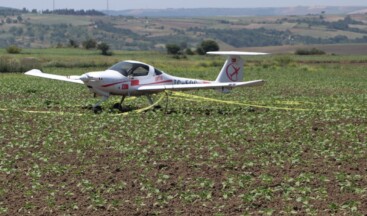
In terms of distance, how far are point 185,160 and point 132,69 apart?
10.1 metres

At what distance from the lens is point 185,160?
15.3m

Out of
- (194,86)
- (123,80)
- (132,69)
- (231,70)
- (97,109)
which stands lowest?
(97,109)

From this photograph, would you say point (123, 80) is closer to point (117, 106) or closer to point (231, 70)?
point (117, 106)

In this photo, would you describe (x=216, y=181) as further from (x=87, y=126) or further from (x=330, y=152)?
(x=87, y=126)

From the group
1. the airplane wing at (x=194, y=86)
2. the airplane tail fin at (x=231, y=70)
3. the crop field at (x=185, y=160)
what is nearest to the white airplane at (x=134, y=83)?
the airplane wing at (x=194, y=86)

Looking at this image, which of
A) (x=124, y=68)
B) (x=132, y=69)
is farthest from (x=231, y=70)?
(x=124, y=68)

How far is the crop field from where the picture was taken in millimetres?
11766

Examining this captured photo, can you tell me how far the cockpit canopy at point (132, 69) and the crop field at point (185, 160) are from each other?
1.27 metres

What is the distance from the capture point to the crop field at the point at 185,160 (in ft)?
38.6

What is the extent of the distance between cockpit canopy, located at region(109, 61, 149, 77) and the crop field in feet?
4.16

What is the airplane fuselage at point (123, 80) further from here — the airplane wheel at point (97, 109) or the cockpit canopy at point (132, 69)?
the airplane wheel at point (97, 109)

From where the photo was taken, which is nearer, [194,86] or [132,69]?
[132,69]

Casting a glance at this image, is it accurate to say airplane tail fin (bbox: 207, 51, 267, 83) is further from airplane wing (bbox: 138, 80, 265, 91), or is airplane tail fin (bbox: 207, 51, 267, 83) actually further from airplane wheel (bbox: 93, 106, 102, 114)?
airplane wheel (bbox: 93, 106, 102, 114)

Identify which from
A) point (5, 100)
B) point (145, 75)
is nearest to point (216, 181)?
point (145, 75)
